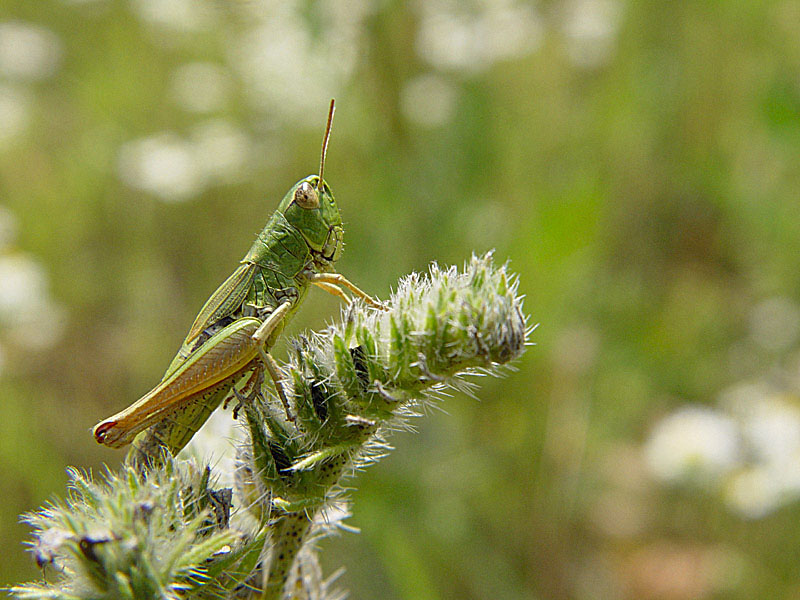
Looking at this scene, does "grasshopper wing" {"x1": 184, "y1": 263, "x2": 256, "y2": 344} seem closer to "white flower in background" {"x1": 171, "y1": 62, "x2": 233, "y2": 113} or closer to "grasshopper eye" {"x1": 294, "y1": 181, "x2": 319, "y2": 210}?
"grasshopper eye" {"x1": 294, "y1": 181, "x2": 319, "y2": 210}

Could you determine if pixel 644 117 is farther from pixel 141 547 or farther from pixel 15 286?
pixel 141 547

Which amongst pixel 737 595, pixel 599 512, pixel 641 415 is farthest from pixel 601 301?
pixel 737 595

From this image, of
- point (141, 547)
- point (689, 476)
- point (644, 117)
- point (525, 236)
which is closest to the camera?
point (141, 547)

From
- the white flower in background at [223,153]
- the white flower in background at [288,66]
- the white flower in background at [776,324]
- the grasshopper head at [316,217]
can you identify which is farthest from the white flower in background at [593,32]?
the grasshopper head at [316,217]

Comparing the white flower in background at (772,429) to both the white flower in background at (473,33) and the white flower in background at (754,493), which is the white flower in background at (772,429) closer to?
the white flower in background at (754,493)

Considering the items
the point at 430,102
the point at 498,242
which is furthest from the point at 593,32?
the point at 498,242

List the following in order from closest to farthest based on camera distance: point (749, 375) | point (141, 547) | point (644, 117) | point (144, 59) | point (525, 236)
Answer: point (141, 547) → point (525, 236) → point (749, 375) → point (644, 117) → point (144, 59)

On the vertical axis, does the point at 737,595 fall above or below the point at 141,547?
below
